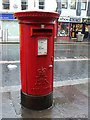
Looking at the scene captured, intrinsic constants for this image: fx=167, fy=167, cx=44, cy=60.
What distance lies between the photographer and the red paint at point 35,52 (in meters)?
3.25

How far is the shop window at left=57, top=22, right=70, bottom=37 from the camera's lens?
1001 inches

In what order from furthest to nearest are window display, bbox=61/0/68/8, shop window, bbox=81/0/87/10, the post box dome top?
shop window, bbox=81/0/87/10 → window display, bbox=61/0/68/8 → the post box dome top

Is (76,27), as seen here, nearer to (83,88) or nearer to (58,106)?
(83,88)

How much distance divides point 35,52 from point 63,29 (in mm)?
22854

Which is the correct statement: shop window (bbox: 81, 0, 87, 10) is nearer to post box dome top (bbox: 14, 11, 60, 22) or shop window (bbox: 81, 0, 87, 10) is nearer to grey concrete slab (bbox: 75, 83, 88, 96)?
grey concrete slab (bbox: 75, 83, 88, 96)

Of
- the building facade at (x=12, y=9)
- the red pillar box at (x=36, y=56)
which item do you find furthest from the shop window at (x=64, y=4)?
the red pillar box at (x=36, y=56)

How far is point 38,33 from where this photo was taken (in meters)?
3.28

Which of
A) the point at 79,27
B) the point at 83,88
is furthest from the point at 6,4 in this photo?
the point at 83,88

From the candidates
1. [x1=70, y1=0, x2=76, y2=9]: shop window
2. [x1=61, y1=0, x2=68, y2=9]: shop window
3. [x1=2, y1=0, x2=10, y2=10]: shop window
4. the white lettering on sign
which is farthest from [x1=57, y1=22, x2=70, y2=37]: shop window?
the white lettering on sign

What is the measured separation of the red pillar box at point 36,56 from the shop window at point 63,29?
22.4 metres

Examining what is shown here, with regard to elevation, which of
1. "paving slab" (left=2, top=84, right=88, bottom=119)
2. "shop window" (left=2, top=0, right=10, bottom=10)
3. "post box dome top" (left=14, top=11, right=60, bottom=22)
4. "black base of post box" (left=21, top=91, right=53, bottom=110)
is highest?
"shop window" (left=2, top=0, right=10, bottom=10)

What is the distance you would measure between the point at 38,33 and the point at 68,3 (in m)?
23.0

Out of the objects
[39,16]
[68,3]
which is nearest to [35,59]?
[39,16]

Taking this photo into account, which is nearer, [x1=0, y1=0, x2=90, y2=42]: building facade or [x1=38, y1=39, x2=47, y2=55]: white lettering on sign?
[x1=38, y1=39, x2=47, y2=55]: white lettering on sign
